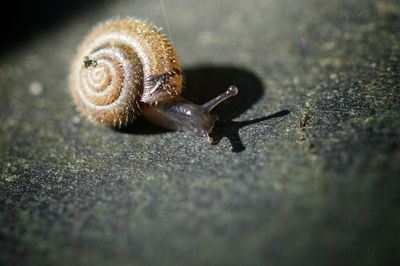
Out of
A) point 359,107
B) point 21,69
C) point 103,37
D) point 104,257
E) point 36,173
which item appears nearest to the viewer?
point 104,257

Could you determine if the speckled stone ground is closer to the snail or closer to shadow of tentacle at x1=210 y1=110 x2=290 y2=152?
shadow of tentacle at x1=210 y1=110 x2=290 y2=152

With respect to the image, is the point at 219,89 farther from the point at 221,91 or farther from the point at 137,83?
the point at 137,83

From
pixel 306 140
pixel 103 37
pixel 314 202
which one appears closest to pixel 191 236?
pixel 314 202

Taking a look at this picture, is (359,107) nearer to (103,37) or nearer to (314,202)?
(314,202)

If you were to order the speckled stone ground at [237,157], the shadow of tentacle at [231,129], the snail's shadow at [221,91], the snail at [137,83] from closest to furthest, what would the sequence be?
the speckled stone ground at [237,157]
the shadow of tentacle at [231,129]
the snail's shadow at [221,91]
the snail at [137,83]

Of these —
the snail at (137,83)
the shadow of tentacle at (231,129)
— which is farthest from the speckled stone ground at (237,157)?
the snail at (137,83)

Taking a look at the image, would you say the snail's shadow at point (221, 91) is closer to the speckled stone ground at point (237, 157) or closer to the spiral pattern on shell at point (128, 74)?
the speckled stone ground at point (237, 157)

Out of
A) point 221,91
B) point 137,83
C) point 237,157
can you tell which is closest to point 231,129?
point 237,157
